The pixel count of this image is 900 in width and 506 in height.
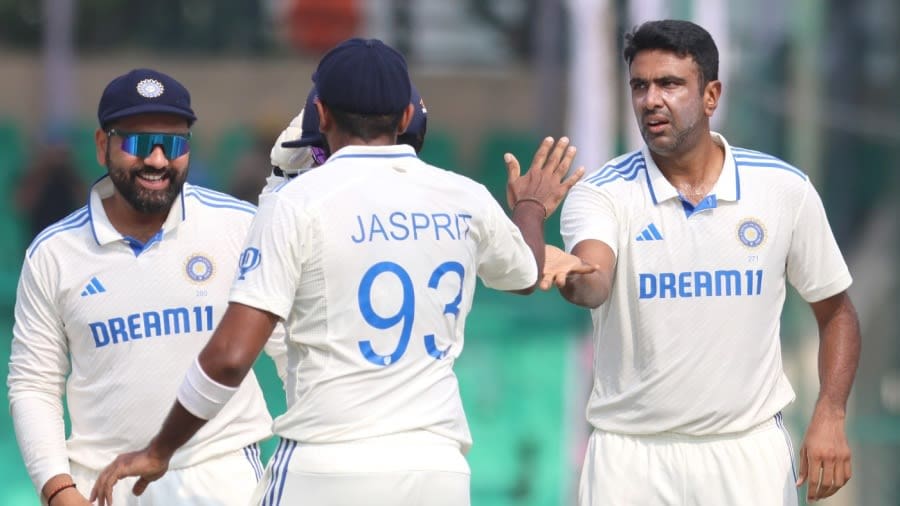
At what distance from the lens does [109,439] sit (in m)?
4.89

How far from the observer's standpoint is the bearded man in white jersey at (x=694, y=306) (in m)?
4.95

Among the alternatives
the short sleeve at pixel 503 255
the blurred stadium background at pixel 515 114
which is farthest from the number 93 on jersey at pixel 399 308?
the blurred stadium background at pixel 515 114

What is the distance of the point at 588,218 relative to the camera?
4926 mm

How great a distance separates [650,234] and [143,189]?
5.06 ft

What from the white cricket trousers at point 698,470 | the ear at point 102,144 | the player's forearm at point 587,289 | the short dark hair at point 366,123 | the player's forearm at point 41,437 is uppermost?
the short dark hair at point 366,123

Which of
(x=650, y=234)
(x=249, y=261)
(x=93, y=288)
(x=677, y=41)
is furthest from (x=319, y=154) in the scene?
(x=677, y=41)

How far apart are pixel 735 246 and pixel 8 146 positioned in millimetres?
11058

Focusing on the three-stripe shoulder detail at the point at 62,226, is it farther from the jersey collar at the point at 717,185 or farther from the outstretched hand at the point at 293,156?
the jersey collar at the point at 717,185

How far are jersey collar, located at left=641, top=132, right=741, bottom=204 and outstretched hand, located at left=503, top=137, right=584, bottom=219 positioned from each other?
0.39 m

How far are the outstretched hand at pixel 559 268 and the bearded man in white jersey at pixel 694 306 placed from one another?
0.71ft

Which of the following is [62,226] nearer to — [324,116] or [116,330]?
[116,330]

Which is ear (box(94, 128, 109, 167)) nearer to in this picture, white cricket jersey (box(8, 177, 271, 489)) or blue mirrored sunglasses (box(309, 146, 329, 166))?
white cricket jersey (box(8, 177, 271, 489))

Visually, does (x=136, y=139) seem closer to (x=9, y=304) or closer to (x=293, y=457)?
(x=293, y=457)

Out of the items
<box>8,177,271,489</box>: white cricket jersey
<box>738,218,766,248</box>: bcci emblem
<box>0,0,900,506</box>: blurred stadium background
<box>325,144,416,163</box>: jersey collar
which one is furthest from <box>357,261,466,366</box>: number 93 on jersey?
<box>0,0,900,506</box>: blurred stadium background
